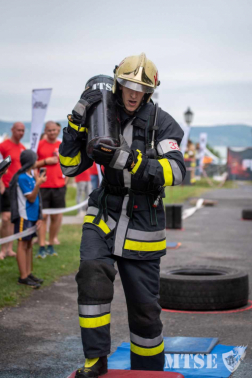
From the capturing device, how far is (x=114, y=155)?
3535 millimetres

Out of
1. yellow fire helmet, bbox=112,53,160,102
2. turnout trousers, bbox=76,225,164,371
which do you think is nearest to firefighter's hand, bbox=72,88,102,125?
yellow fire helmet, bbox=112,53,160,102

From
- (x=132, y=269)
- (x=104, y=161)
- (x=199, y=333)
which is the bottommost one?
(x=199, y=333)

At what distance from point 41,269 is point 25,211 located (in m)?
1.22

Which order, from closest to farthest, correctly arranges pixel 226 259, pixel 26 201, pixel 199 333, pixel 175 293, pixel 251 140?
pixel 199 333
pixel 175 293
pixel 26 201
pixel 226 259
pixel 251 140

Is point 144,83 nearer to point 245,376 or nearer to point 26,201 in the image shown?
point 245,376

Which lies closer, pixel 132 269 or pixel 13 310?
pixel 132 269

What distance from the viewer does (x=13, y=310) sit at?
604 cm

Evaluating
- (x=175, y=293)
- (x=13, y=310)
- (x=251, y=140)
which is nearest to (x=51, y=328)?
(x=13, y=310)

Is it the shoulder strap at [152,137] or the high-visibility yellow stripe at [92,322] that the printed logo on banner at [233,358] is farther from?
the shoulder strap at [152,137]

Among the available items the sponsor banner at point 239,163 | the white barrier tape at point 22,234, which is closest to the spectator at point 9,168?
the white barrier tape at point 22,234

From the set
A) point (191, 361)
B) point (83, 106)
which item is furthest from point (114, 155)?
point (191, 361)

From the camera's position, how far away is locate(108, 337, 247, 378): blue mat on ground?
13.6ft

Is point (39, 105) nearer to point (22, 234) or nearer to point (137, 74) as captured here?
point (22, 234)

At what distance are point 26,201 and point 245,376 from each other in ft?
12.4
